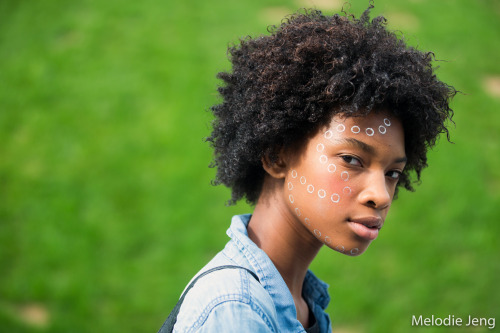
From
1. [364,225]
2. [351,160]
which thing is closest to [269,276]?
[364,225]

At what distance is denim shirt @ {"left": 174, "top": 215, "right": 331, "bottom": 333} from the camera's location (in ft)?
5.70

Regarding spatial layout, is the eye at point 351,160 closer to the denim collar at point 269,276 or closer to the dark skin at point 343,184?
the dark skin at point 343,184

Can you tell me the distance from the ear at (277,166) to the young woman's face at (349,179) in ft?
0.43

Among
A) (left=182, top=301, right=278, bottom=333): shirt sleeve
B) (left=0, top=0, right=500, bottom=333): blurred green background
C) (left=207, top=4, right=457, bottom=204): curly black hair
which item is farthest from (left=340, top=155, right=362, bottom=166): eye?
(left=0, top=0, right=500, bottom=333): blurred green background

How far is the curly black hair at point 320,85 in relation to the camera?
2.01m

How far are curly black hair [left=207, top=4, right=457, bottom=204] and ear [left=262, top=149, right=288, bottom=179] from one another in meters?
0.02

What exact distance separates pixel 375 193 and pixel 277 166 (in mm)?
431

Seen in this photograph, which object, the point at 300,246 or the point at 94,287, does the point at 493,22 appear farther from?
the point at 300,246

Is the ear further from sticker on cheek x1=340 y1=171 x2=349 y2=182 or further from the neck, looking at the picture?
sticker on cheek x1=340 y1=171 x2=349 y2=182

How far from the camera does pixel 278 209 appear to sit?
2.19 m

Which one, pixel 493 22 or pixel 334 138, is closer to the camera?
pixel 334 138

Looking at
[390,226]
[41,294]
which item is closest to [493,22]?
[390,226]

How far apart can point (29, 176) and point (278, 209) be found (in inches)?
188

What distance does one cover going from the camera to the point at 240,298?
1780 mm
